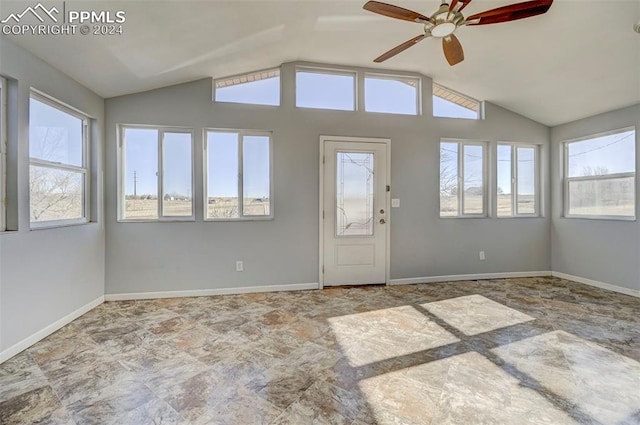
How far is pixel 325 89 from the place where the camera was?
14.0ft

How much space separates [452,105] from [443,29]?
8.62ft

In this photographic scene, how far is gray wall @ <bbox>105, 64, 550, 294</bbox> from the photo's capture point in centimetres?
377

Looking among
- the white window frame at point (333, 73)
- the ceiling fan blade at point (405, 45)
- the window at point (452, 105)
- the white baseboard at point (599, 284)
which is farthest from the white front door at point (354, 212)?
the white baseboard at point (599, 284)

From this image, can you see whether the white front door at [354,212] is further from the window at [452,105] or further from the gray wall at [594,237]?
the gray wall at [594,237]

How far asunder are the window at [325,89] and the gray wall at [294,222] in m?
0.13

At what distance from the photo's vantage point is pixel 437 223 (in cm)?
459

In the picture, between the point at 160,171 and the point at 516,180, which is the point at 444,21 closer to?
the point at 160,171

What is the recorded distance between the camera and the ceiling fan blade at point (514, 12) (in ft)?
6.49

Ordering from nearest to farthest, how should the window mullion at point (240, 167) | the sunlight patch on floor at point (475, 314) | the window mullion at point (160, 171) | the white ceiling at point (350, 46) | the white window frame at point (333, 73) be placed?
the white ceiling at point (350, 46) → the sunlight patch on floor at point (475, 314) → the window mullion at point (160, 171) → the window mullion at point (240, 167) → the white window frame at point (333, 73)

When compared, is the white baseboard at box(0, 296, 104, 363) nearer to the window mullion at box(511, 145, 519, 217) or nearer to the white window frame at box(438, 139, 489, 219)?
the white window frame at box(438, 139, 489, 219)

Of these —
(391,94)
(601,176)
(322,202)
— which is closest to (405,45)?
(391,94)

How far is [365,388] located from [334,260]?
7.89 feet

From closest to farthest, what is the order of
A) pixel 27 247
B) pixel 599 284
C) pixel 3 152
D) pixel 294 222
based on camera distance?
1. pixel 3 152
2. pixel 27 247
3. pixel 294 222
4. pixel 599 284

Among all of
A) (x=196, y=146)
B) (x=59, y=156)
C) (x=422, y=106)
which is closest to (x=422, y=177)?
(x=422, y=106)
